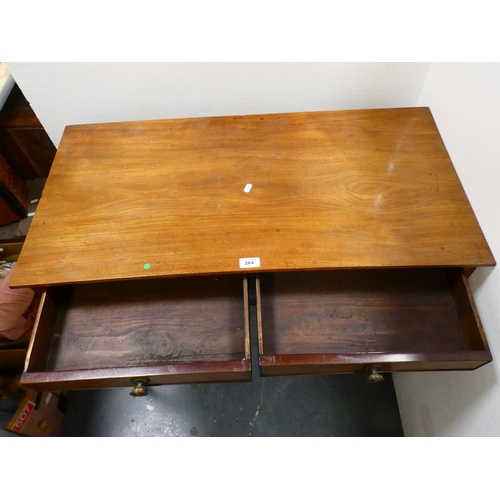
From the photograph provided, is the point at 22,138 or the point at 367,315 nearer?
the point at 367,315

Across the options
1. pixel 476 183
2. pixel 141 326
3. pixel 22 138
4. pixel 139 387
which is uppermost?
pixel 22 138

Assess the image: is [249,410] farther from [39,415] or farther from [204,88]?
[204,88]

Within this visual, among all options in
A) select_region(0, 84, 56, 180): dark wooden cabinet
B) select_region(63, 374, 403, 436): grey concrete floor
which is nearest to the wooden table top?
select_region(0, 84, 56, 180): dark wooden cabinet

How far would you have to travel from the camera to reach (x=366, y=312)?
0.79 m

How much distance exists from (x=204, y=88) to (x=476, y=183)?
73 centimetres

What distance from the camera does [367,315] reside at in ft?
2.57

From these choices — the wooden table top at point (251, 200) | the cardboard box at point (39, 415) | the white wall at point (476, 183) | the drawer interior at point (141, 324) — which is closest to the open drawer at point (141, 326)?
the drawer interior at point (141, 324)

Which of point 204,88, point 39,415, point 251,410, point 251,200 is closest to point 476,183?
point 251,200

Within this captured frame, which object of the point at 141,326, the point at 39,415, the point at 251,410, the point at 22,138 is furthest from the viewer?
the point at 22,138

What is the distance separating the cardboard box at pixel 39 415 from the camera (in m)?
1.00

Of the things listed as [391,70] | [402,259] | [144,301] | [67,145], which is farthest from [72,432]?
[391,70]

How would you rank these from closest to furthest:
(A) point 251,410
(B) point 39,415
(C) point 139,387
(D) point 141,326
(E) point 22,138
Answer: (C) point 139,387 < (D) point 141,326 < (B) point 39,415 < (A) point 251,410 < (E) point 22,138

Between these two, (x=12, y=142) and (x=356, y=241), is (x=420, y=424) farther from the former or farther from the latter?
(x=12, y=142)

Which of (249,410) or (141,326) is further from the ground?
(141,326)
